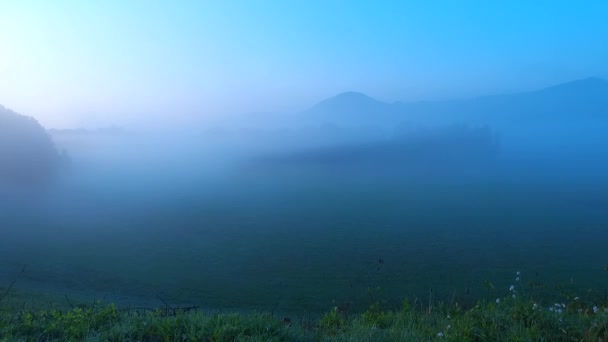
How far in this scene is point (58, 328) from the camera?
3928 millimetres

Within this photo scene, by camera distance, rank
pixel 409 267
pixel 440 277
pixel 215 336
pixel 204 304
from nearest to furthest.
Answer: pixel 215 336
pixel 204 304
pixel 440 277
pixel 409 267

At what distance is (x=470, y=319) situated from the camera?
423 cm

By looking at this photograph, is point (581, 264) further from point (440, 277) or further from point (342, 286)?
point (342, 286)

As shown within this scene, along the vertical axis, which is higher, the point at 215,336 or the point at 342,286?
the point at 215,336

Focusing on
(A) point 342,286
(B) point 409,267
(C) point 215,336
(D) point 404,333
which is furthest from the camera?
(B) point 409,267

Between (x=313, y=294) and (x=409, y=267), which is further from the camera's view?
(x=409, y=267)

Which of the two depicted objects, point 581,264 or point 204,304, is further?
point 581,264

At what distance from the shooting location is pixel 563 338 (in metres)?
3.88

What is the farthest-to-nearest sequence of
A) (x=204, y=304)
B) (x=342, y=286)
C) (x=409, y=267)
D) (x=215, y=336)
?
(x=409, y=267), (x=342, y=286), (x=204, y=304), (x=215, y=336)

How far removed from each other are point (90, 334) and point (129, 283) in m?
11.9

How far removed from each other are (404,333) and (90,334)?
2677mm

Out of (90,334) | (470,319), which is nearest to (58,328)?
(90,334)

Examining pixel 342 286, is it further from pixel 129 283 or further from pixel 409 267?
pixel 129 283

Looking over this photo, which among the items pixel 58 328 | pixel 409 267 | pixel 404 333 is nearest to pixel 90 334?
pixel 58 328
